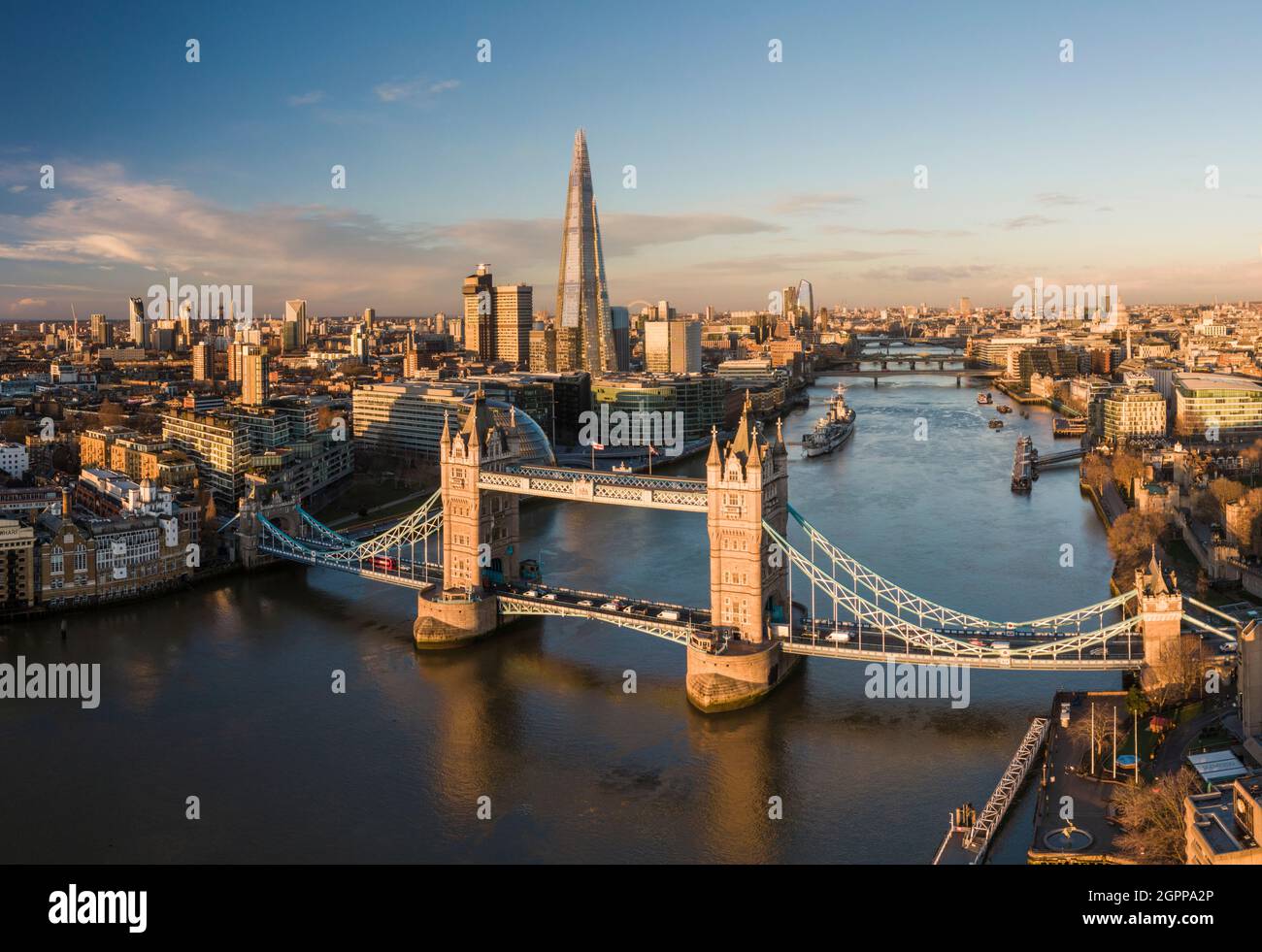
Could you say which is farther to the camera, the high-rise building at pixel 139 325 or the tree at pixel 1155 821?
the high-rise building at pixel 139 325

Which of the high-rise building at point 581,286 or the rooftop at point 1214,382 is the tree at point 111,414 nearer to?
the high-rise building at point 581,286

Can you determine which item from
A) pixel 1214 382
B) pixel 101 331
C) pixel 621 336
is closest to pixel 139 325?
pixel 101 331

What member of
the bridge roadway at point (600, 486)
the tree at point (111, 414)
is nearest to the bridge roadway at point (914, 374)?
the tree at point (111, 414)

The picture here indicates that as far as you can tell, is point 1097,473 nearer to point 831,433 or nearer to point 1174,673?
point 831,433

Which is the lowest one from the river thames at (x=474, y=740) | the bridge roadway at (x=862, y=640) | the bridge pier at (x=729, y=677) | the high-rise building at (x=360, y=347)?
the river thames at (x=474, y=740)

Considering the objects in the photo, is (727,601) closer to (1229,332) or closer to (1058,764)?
(1058,764)

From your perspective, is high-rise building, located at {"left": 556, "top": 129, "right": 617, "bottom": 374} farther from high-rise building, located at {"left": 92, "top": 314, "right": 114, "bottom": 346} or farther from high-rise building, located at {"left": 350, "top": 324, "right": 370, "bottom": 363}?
high-rise building, located at {"left": 92, "top": 314, "right": 114, "bottom": 346}
